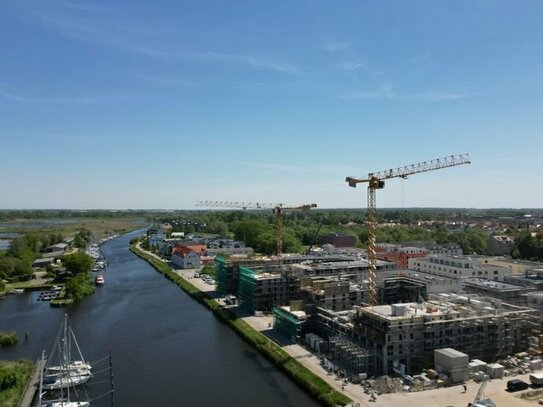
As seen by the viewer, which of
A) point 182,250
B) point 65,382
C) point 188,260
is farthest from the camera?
point 182,250

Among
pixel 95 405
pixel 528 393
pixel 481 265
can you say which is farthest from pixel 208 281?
pixel 528 393

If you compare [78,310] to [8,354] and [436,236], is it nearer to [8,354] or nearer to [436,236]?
[8,354]

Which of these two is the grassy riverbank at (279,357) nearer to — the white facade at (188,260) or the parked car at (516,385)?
the parked car at (516,385)

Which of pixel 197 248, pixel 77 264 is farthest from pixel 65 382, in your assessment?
pixel 197 248

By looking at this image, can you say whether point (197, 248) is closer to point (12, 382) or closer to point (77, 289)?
point (77, 289)

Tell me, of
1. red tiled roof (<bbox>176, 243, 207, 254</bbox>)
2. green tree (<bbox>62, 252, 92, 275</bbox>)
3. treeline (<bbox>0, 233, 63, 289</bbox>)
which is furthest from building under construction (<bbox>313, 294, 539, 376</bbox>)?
red tiled roof (<bbox>176, 243, 207, 254</bbox>)

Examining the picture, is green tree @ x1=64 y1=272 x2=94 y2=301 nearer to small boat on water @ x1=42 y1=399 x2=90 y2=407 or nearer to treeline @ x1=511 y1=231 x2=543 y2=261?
small boat on water @ x1=42 y1=399 x2=90 y2=407
